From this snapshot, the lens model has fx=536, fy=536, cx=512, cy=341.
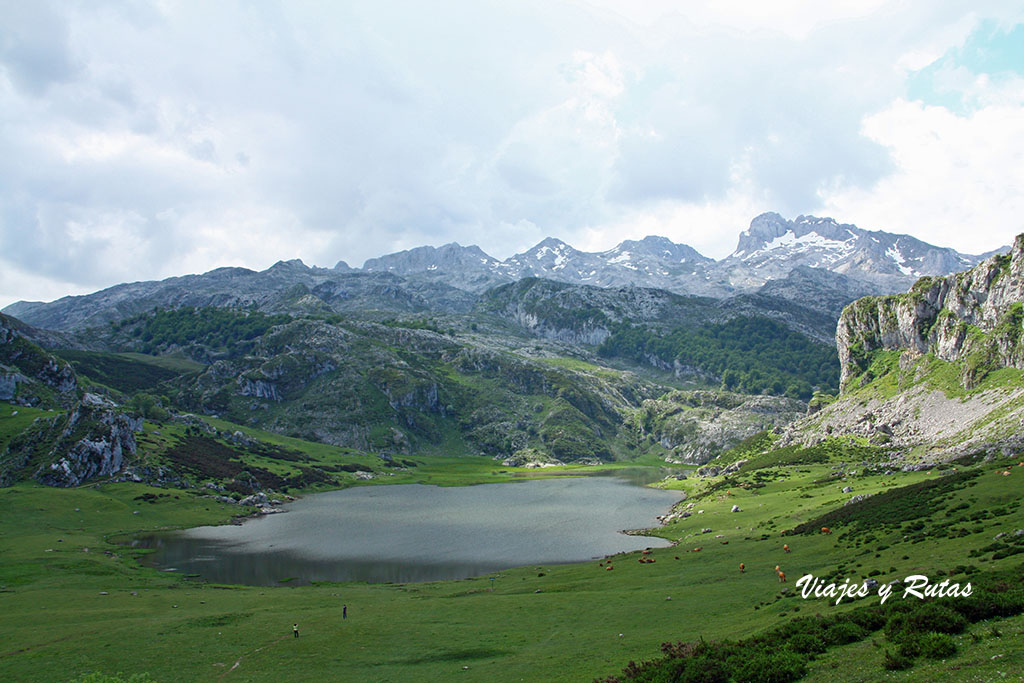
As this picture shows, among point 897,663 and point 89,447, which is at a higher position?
point 89,447

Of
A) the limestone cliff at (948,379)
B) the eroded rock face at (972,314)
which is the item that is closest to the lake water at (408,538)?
the limestone cliff at (948,379)

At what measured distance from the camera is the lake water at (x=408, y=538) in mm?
87000

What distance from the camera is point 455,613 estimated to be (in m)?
52.1

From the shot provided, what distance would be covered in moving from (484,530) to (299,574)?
4279cm

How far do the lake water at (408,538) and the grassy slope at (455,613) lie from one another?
10413mm

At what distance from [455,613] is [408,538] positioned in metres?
62.2

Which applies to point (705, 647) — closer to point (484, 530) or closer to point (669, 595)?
point (669, 595)

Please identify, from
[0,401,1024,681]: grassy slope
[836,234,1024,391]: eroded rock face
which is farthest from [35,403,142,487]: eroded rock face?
[836,234,1024,391]: eroded rock face

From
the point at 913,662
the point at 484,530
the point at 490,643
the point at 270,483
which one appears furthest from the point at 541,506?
the point at 913,662

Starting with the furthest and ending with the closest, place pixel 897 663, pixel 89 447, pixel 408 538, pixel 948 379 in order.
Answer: pixel 948 379 → pixel 89 447 → pixel 408 538 → pixel 897 663

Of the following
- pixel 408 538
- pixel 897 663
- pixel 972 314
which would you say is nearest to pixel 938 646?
pixel 897 663

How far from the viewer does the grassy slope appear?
3759 cm

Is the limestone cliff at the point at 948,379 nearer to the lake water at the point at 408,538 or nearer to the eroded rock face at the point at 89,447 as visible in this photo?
the lake water at the point at 408,538

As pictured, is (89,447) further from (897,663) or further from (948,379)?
(948,379)
